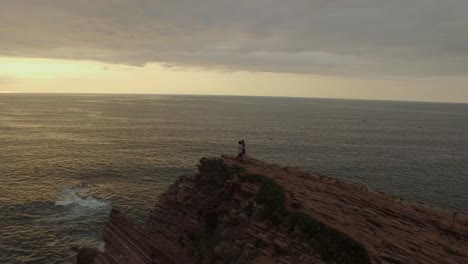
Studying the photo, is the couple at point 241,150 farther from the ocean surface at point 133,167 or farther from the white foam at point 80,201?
the white foam at point 80,201

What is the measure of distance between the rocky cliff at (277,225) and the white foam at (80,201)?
25.2 metres

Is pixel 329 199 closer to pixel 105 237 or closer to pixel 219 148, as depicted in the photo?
pixel 105 237

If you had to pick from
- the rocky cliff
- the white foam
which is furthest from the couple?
the white foam

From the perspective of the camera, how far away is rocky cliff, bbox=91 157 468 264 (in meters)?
21.7

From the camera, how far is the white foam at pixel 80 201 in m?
55.9

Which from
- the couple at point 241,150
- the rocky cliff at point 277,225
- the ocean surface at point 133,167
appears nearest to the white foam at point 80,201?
the ocean surface at point 133,167

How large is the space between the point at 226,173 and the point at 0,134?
410 ft

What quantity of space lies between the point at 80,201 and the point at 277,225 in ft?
146

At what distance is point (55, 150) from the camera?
97.1 metres

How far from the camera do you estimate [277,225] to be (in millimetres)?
23859

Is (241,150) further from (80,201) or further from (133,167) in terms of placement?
(133,167)

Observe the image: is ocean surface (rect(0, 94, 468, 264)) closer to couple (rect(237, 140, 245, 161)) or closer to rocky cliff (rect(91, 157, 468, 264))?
rocky cliff (rect(91, 157, 468, 264))

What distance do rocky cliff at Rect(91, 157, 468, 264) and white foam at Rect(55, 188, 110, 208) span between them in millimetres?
25153

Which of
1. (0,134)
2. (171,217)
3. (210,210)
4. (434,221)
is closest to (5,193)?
(171,217)
